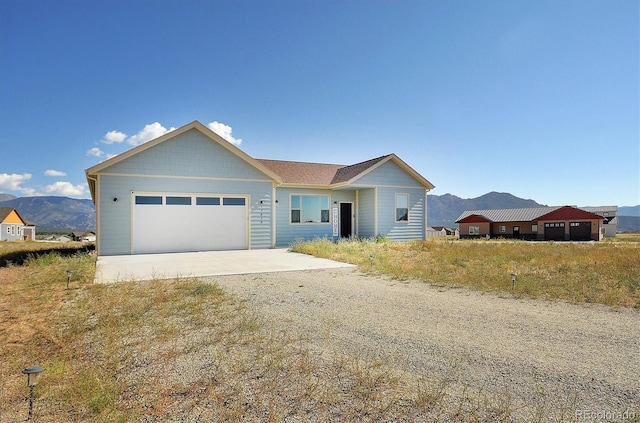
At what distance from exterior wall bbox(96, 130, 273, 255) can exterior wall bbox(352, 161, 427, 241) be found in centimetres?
558

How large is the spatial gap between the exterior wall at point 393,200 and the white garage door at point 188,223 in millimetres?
6575

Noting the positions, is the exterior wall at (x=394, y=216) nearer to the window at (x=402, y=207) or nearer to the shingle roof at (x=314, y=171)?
the window at (x=402, y=207)

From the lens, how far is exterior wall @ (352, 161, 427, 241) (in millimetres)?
18275

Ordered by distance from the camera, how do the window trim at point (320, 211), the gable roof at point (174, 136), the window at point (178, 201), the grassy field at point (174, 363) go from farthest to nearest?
1. the window trim at point (320, 211)
2. the window at point (178, 201)
3. the gable roof at point (174, 136)
4. the grassy field at point (174, 363)

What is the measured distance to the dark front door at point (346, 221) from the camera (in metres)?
19.4

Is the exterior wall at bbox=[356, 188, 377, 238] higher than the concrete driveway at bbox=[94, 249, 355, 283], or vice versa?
the exterior wall at bbox=[356, 188, 377, 238]

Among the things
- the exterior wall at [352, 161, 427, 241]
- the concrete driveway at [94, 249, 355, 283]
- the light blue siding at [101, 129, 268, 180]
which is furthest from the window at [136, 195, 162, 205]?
the exterior wall at [352, 161, 427, 241]

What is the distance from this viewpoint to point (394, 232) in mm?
18859

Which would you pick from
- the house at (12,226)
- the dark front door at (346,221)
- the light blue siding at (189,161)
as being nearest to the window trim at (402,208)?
the dark front door at (346,221)

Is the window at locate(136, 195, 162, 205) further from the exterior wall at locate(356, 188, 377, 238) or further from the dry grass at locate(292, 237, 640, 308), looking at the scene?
the exterior wall at locate(356, 188, 377, 238)

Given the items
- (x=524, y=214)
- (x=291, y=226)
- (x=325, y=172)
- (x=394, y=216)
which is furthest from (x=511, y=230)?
(x=291, y=226)

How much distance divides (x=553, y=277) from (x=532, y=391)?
6904 mm

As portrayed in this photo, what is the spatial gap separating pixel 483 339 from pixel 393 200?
49.4 feet

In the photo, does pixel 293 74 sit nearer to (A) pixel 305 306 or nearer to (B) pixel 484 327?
(A) pixel 305 306
